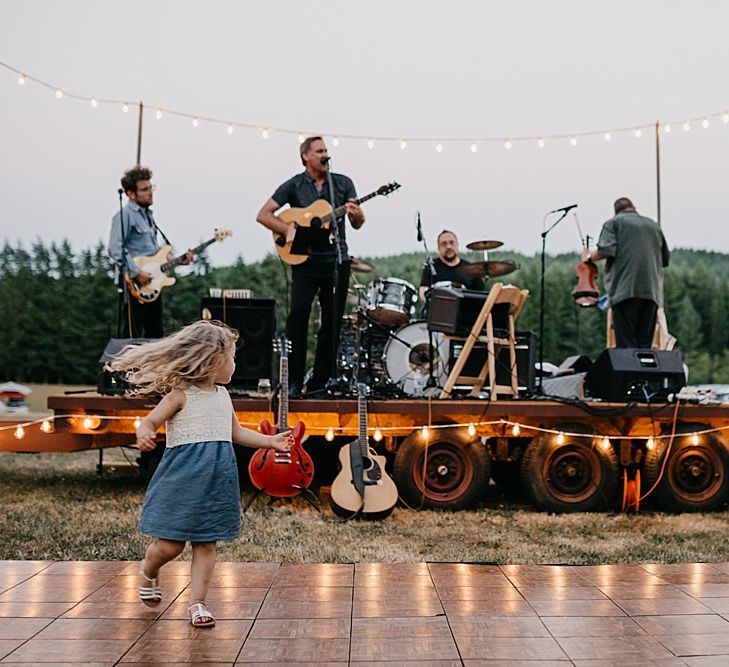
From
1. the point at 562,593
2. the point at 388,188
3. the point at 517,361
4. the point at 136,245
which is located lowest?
the point at 562,593

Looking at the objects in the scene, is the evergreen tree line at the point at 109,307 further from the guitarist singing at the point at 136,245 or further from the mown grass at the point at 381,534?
the mown grass at the point at 381,534

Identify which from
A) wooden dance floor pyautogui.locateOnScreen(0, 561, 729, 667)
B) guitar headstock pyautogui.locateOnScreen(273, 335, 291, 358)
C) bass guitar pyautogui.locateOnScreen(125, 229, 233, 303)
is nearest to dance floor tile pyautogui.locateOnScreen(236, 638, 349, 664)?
wooden dance floor pyautogui.locateOnScreen(0, 561, 729, 667)

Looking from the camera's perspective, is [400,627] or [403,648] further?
[400,627]

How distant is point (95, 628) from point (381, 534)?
2060 millimetres

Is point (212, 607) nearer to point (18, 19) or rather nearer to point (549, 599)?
point (549, 599)

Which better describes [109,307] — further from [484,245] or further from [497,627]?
[497,627]

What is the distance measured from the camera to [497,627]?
8.04 ft

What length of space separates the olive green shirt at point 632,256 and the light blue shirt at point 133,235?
3.37 meters

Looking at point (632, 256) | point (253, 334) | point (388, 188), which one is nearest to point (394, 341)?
point (253, 334)

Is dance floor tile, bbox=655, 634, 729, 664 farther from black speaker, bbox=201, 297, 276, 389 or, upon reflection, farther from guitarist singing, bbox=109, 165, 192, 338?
guitarist singing, bbox=109, 165, 192, 338

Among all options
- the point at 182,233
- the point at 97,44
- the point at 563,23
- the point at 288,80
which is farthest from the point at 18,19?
the point at 563,23

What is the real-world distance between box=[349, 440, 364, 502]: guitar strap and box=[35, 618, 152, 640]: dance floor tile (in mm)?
2160

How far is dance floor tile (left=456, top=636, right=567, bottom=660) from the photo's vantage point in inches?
85.7

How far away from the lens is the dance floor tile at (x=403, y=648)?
2172mm
